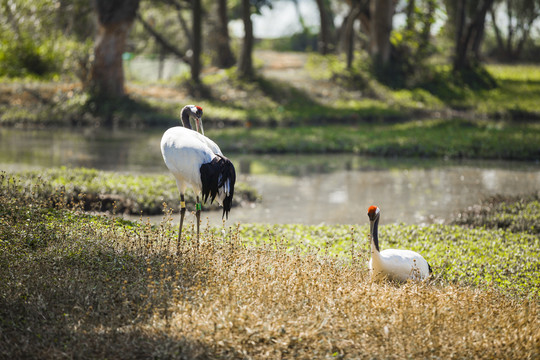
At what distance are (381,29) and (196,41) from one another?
8803mm

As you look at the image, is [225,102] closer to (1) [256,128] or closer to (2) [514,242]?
(1) [256,128]

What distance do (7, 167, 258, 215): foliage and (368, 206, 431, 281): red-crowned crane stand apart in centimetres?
399

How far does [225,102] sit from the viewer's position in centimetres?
2353

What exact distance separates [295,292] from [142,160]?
10430 millimetres

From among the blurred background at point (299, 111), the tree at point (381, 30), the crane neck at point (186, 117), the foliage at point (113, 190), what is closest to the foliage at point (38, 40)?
the blurred background at point (299, 111)

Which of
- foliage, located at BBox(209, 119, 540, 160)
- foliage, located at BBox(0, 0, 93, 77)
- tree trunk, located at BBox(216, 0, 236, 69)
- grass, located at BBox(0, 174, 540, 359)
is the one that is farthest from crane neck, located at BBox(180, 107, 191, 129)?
tree trunk, located at BBox(216, 0, 236, 69)

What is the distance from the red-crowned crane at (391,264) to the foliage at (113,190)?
3991 mm

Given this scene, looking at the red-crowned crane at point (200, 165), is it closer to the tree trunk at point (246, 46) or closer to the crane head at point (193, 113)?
the crane head at point (193, 113)

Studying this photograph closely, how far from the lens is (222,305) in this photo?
4.85 m

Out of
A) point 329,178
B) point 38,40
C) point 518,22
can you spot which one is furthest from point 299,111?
point 518,22

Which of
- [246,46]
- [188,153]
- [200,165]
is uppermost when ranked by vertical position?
[246,46]

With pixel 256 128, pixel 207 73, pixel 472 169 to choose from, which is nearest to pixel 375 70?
pixel 207 73

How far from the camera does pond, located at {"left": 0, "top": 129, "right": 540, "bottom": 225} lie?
10531mm

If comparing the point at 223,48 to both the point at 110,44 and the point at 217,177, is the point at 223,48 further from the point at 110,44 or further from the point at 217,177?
the point at 217,177
